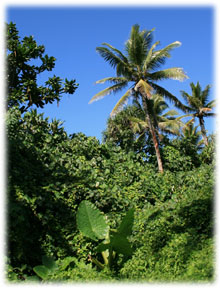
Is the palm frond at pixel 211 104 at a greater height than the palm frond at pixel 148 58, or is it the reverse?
the palm frond at pixel 211 104

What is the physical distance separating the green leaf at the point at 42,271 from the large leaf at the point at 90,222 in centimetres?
86

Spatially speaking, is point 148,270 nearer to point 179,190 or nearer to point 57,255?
point 57,255

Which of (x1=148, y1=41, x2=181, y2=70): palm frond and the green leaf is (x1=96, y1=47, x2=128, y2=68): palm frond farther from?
the green leaf

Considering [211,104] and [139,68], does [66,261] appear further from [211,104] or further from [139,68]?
[211,104]

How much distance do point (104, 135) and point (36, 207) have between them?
40.2 feet

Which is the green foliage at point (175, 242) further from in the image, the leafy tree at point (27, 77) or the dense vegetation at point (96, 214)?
the leafy tree at point (27, 77)

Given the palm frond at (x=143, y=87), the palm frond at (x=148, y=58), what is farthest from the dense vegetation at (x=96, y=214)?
the palm frond at (x=148, y=58)

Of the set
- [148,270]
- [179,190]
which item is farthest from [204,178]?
[148,270]

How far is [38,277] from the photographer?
4715mm

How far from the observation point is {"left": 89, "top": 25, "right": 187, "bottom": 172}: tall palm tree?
Result: 1366 centimetres

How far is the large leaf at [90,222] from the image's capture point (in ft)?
16.8

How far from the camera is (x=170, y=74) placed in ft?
44.9

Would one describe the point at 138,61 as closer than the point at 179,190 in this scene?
No

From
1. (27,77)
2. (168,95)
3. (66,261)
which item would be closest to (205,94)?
(168,95)
